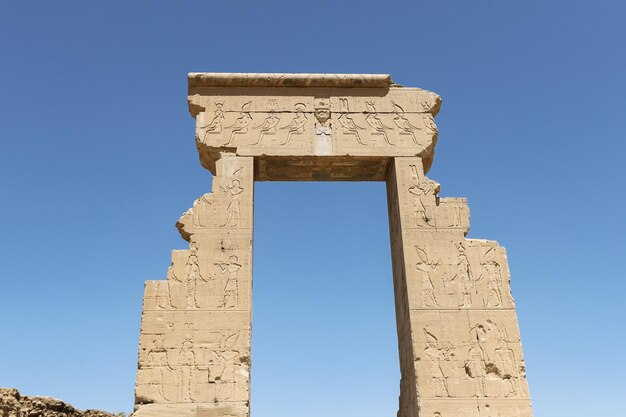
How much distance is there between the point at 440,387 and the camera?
7.64 m

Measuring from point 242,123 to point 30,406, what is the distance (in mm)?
4680

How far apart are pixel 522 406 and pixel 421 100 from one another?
442 centimetres

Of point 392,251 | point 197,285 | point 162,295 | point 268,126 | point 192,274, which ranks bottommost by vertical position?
point 162,295

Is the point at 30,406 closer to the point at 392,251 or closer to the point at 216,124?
the point at 216,124

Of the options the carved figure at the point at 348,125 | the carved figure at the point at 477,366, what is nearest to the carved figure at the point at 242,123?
the carved figure at the point at 348,125

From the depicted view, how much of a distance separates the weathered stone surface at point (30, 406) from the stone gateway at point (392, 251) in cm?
169

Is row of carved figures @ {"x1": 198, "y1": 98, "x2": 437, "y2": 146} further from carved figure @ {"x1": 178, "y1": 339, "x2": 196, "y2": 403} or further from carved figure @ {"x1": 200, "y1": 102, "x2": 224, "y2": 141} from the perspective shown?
carved figure @ {"x1": 178, "y1": 339, "x2": 196, "y2": 403}

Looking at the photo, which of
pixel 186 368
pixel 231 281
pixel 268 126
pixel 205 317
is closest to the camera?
pixel 186 368

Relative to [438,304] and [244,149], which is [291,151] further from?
[438,304]

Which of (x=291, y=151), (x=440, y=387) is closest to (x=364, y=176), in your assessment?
(x=291, y=151)

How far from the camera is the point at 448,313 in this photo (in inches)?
317

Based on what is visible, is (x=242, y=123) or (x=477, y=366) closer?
(x=477, y=366)

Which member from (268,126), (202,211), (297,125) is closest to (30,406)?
(202,211)

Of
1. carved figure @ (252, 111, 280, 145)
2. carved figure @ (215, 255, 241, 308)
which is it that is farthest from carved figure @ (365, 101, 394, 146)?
carved figure @ (215, 255, 241, 308)
